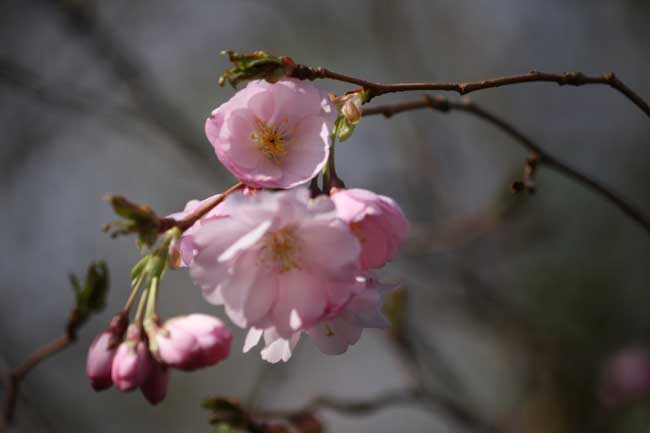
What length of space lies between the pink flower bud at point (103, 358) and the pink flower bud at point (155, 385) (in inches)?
3.1

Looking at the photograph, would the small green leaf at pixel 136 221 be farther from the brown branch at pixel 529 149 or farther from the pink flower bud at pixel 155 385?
the brown branch at pixel 529 149

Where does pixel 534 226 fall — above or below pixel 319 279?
above

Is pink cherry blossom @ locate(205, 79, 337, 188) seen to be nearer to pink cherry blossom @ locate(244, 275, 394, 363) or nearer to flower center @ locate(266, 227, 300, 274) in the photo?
flower center @ locate(266, 227, 300, 274)

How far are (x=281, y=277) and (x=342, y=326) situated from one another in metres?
0.17

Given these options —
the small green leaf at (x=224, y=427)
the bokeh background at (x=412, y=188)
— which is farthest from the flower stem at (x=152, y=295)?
the bokeh background at (x=412, y=188)

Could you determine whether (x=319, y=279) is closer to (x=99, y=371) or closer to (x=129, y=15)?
(x=99, y=371)

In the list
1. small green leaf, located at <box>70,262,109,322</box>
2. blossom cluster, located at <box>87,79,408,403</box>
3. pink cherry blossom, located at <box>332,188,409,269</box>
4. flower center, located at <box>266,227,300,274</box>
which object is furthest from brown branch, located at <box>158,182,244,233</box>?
small green leaf, located at <box>70,262,109,322</box>

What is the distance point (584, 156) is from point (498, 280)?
187 cm

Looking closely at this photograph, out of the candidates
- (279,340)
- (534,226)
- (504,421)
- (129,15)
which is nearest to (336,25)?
(129,15)

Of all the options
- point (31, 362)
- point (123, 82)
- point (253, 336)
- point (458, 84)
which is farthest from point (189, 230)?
point (123, 82)

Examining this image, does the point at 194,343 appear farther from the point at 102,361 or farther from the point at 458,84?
the point at 458,84

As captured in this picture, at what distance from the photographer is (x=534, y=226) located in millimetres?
4145

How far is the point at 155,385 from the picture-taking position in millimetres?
1149

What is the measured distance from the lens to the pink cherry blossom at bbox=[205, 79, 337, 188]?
1.24 m
